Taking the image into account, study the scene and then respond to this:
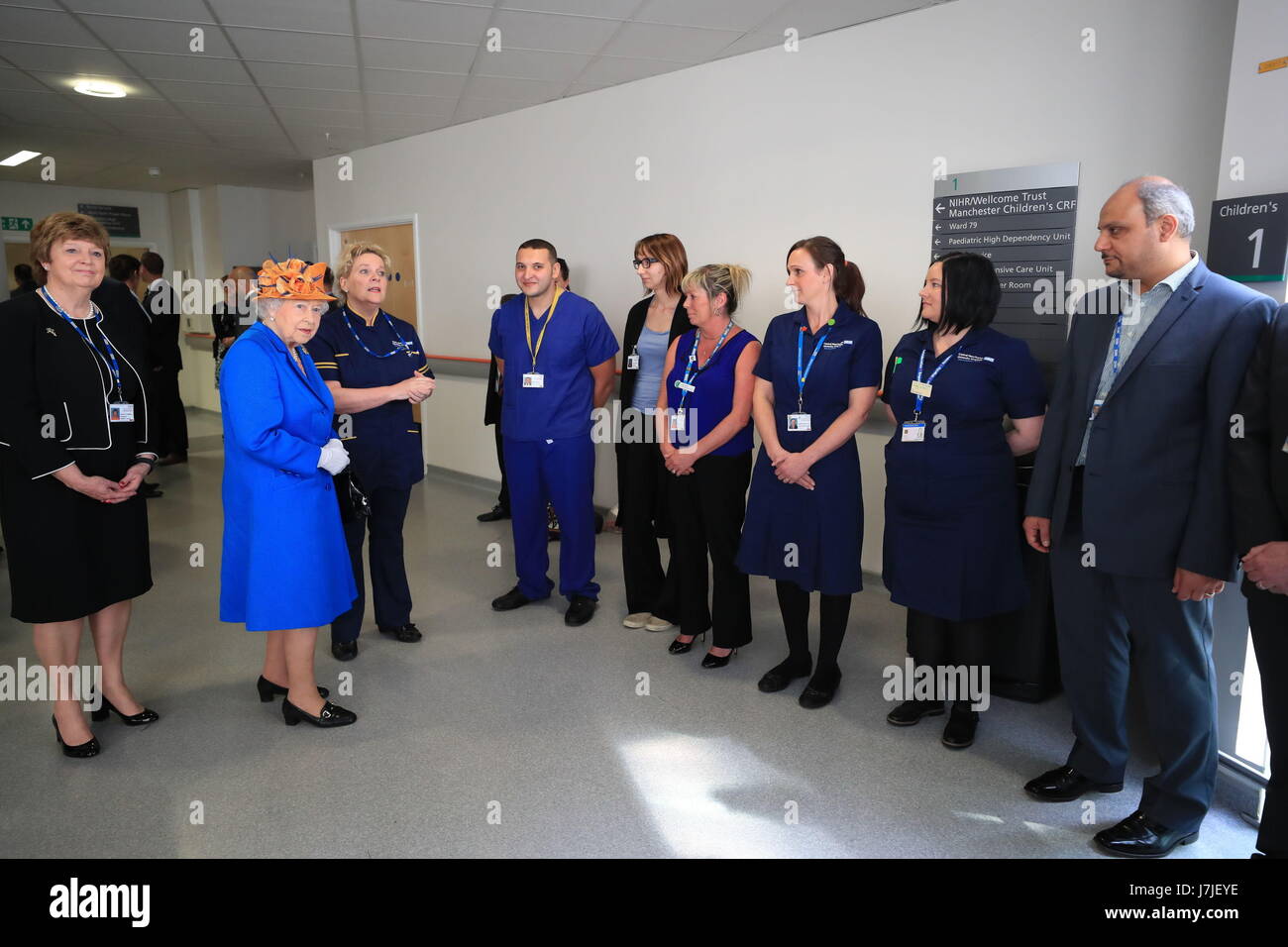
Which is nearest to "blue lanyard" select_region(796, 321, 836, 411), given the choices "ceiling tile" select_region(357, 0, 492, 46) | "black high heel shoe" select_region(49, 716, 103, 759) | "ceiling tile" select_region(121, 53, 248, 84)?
"ceiling tile" select_region(357, 0, 492, 46)

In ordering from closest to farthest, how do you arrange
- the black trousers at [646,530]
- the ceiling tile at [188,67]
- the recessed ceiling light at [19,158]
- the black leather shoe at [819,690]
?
the black leather shoe at [819,690]
the black trousers at [646,530]
the ceiling tile at [188,67]
the recessed ceiling light at [19,158]

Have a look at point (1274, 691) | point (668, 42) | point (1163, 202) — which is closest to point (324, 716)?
point (1274, 691)

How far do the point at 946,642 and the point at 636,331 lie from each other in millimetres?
1894

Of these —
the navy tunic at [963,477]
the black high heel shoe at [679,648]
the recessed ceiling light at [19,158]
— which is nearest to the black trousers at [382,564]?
the black high heel shoe at [679,648]

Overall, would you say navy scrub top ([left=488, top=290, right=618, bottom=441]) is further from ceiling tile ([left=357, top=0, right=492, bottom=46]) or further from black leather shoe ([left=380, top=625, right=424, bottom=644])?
ceiling tile ([left=357, top=0, right=492, bottom=46])

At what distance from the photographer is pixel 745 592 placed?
3.33 metres

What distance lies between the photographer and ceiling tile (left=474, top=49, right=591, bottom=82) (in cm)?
470

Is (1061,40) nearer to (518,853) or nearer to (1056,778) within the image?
(1056,778)

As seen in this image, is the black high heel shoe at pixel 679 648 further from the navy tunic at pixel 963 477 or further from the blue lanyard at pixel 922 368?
the blue lanyard at pixel 922 368

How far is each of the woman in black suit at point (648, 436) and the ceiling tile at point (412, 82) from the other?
7.95 feet

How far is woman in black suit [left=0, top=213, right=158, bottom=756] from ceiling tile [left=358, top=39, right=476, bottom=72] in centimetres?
255

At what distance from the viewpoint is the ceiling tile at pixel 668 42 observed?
4211 mm
